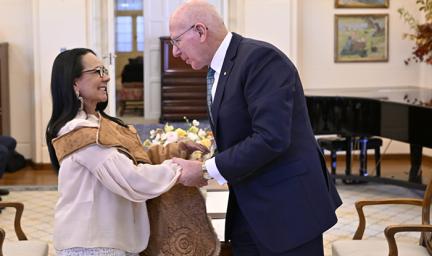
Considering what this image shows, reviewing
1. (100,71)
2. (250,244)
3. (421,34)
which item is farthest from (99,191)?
(421,34)

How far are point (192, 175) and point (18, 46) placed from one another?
6897 millimetres

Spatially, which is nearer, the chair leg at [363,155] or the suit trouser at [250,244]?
the suit trouser at [250,244]

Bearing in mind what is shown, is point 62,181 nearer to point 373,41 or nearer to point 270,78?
point 270,78

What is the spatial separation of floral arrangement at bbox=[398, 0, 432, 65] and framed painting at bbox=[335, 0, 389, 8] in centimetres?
23

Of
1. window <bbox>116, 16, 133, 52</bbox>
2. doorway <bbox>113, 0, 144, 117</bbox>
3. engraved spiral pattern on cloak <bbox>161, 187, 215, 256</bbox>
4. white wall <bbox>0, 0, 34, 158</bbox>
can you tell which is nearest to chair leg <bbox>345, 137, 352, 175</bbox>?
white wall <bbox>0, 0, 34, 158</bbox>

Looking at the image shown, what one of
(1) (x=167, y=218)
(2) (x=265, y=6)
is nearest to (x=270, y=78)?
(1) (x=167, y=218)

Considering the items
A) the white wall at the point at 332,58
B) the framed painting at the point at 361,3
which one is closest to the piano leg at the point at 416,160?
the white wall at the point at 332,58

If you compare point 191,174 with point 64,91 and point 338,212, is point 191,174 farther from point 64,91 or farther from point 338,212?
point 338,212

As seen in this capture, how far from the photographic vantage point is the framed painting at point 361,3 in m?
9.05

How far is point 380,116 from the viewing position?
670 cm

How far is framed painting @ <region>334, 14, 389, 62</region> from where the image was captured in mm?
9125

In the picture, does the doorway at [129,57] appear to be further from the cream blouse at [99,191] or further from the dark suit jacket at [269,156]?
the dark suit jacket at [269,156]

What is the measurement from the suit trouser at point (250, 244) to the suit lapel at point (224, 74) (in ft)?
1.28

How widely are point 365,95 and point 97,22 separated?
3690 millimetres
